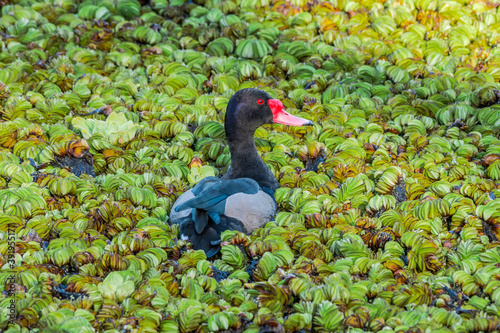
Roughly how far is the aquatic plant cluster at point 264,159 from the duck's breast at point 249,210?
0.37 feet

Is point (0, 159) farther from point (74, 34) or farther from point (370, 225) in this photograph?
point (370, 225)

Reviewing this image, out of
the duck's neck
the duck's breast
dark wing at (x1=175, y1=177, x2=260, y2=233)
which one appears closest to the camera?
dark wing at (x1=175, y1=177, x2=260, y2=233)

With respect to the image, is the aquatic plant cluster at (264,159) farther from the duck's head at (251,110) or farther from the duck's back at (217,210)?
the duck's head at (251,110)

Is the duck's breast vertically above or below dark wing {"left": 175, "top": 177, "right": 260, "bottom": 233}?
below

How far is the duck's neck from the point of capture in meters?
6.07

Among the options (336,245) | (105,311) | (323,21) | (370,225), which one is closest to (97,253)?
(105,311)

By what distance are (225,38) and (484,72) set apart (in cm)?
318

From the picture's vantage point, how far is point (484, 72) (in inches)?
303

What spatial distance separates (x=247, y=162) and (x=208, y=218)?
3.23ft

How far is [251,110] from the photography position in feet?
20.3

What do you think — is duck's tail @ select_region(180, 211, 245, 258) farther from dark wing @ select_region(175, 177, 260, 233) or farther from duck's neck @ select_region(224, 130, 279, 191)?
duck's neck @ select_region(224, 130, 279, 191)

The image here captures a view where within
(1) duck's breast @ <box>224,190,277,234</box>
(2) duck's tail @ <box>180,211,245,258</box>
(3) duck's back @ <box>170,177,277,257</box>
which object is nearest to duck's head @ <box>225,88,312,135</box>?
(3) duck's back @ <box>170,177,277,257</box>

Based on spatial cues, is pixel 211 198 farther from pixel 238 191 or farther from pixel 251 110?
pixel 251 110

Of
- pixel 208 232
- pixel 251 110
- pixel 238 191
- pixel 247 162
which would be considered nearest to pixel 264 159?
pixel 247 162
